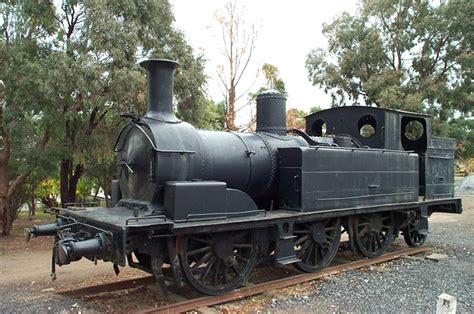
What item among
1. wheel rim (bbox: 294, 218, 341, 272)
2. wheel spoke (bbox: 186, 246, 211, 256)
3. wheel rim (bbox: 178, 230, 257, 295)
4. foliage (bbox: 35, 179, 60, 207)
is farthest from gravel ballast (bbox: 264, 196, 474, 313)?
foliage (bbox: 35, 179, 60, 207)

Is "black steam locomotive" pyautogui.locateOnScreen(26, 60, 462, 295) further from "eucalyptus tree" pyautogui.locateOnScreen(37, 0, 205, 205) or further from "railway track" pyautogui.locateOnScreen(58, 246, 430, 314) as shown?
"eucalyptus tree" pyautogui.locateOnScreen(37, 0, 205, 205)

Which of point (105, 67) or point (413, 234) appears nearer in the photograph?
point (413, 234)

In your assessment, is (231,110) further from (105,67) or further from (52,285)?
(52,285)

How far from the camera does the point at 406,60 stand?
66.8 ft

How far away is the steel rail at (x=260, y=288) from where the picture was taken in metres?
5.18

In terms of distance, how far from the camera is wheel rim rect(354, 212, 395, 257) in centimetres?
800

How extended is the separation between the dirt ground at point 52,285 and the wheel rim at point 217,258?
0.45 meters

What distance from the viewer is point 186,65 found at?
12281 mm

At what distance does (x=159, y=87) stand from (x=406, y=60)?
17.4 meters

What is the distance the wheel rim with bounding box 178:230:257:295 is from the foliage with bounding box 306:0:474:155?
13858mm

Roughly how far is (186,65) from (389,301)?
8641 mm

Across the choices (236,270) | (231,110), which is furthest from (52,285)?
Answer: (231,110)

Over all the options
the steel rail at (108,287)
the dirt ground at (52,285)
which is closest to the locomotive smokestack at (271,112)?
the dirt ground at (52,285)

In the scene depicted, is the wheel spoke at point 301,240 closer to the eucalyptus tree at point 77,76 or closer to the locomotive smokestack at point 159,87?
the locomotive smokestack at point 159,87
